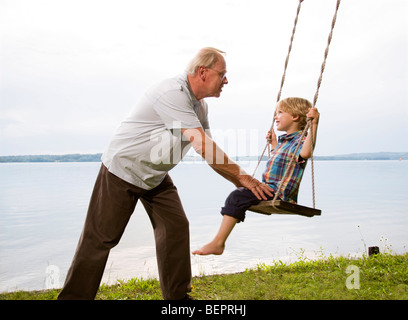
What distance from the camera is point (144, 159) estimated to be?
304cm

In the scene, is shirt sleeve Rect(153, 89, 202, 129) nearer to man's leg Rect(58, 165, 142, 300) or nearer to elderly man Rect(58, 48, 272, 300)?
elderly man Rect(58, 48, 272, 300)

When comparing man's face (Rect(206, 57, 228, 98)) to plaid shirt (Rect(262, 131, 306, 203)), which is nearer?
man's face (Rect(206, 57, 228, 98))

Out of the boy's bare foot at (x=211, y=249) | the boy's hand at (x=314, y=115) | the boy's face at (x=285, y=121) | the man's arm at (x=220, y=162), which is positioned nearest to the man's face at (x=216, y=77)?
the man's arm at (x=220, y=162)

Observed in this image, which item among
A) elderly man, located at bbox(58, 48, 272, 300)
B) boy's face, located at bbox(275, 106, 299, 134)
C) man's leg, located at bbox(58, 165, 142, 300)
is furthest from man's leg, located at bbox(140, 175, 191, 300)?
boy's face, located at bbox(275, 106, 299, 134)

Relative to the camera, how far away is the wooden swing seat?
2.67 metres

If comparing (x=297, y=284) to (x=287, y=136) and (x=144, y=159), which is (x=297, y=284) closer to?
(x=287, y=136)

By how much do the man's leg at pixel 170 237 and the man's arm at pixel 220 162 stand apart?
2.07ft

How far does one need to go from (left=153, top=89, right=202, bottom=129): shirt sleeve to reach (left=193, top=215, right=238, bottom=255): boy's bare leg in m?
0.69

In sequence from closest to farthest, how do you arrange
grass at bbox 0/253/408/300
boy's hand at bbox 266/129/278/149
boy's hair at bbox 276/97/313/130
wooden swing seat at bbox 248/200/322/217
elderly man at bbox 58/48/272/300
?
wooden swing seat at bbox 248/200/322/217 → elderly man at bbox 58/48/272/300 → boy's hair at bbox 276/97/313/130 → boy's hand at bbox 266/129/278/149 → grass at bbox 0/253/408/300

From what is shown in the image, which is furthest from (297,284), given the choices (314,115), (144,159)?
(144,159)

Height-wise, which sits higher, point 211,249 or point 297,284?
point 211,249

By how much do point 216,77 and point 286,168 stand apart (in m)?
0.81
